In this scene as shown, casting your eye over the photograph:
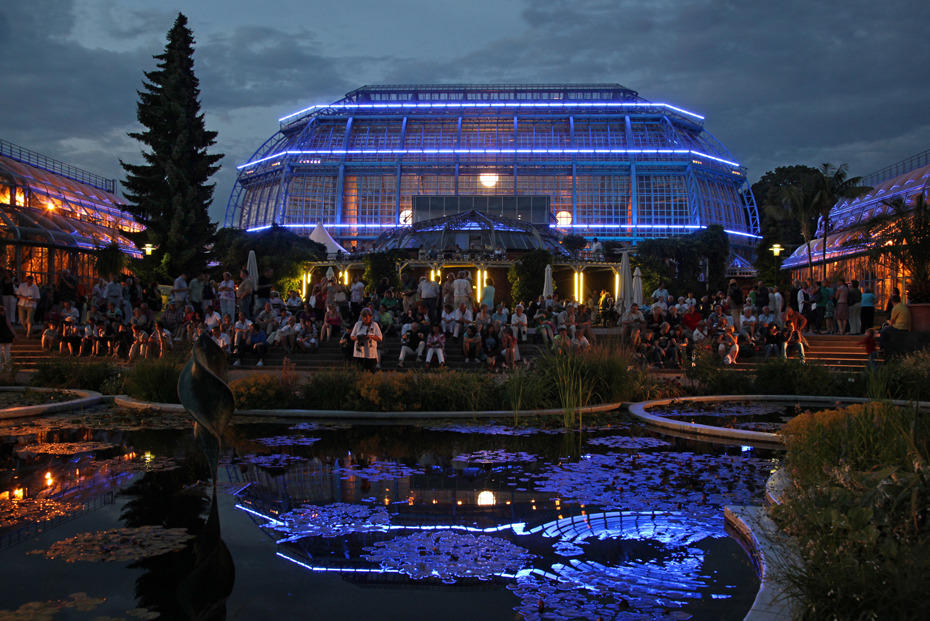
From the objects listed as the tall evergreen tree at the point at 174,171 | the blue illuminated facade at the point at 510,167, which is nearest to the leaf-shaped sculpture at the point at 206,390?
the tall evergreen tree at the point at 174,171

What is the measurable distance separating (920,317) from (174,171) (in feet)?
95.0

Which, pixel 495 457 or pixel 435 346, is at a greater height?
pixel 435 346

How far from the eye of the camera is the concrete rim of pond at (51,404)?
36.0ft

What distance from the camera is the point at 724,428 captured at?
984 cm

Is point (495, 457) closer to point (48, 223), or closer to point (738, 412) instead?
point (738, 412)

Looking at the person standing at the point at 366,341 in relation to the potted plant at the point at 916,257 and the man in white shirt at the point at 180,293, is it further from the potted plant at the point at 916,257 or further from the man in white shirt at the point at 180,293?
the potted plant at the point at 916,257

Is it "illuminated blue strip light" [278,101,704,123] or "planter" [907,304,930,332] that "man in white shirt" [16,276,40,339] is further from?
"illuminated blue strip light" [278,101,704,123]

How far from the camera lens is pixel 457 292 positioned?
67.4 ft

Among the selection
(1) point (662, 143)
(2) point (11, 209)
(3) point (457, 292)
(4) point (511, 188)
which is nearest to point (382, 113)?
(4) point (511, 188)

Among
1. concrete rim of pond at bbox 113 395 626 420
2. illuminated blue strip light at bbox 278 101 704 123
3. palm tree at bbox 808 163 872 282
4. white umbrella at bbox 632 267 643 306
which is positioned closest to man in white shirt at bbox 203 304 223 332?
concrete rim of pond at bbox 113 395 626 420

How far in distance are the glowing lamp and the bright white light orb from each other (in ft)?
159

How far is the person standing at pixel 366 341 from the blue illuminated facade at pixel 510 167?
118ft

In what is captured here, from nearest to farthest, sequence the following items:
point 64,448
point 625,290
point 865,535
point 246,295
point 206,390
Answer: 1. point 865,535
2. point 206,390
3. point 64,448
4. point 246,295
5. point 625,290

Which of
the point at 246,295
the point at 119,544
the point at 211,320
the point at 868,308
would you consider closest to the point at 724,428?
the point at 119,544
